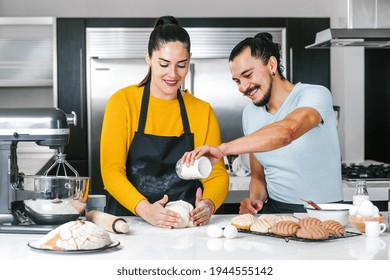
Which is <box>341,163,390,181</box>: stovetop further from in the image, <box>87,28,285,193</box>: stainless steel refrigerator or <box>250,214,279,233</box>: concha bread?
<box>250,214,279,233</box>: concha bread

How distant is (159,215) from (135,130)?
54 cm

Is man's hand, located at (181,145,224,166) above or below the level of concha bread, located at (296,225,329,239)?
above

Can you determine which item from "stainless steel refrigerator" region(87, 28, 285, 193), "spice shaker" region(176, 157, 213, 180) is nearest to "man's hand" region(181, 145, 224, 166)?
"spice shaker" region(176, 157, 213, 180)

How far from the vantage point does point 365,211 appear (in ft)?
7.73

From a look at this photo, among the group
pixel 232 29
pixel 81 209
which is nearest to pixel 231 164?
pixel 232 29

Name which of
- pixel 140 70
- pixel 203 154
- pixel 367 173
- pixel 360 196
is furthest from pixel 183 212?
pixel 140 70

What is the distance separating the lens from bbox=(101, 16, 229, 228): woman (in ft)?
9.36

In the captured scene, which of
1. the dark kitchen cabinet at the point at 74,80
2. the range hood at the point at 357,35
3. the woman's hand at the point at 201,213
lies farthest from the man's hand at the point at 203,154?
the dark kitchen cabinet at the point at 74,80

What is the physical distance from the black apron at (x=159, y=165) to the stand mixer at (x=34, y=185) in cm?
49

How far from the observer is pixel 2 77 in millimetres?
5680

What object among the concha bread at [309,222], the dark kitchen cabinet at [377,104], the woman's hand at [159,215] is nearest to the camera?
the concha bread at [309,222]

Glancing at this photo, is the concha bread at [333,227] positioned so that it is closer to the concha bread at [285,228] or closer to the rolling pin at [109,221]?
the concha bread at [285,228]

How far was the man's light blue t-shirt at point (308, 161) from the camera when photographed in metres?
2.89

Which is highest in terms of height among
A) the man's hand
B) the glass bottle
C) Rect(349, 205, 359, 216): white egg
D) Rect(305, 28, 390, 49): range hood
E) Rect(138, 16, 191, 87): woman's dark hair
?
Rect(305, 28, 390, 49): range hood
